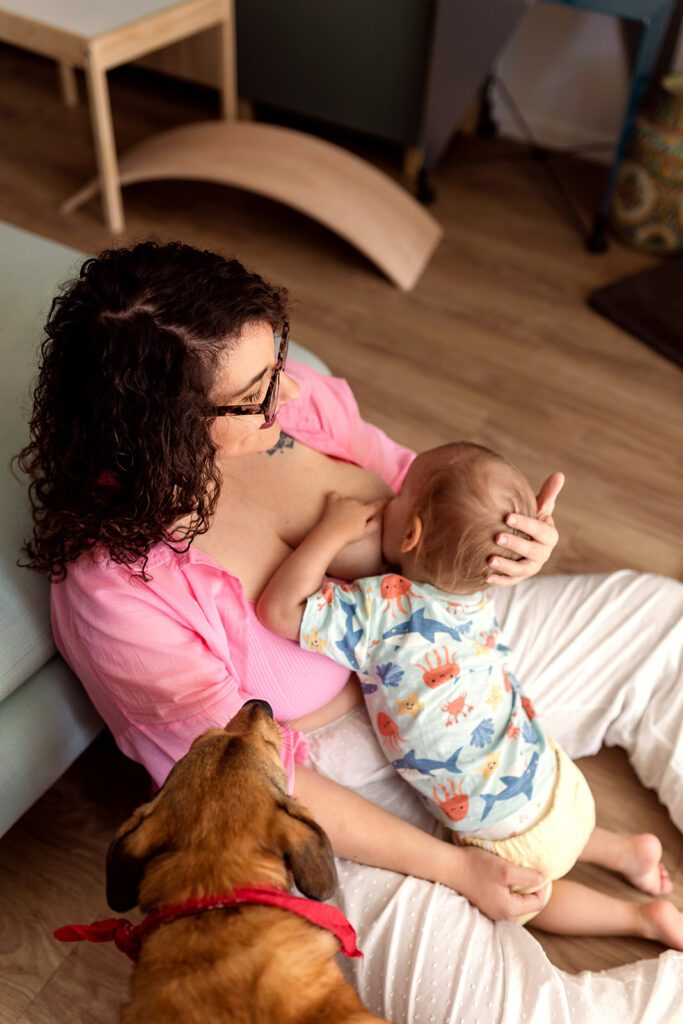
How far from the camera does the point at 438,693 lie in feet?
4.01

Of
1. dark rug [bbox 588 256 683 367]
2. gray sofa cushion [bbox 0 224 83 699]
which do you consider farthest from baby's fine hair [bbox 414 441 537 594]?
dark rug [bbox 588 256 683 367]

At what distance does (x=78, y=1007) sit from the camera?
50.6 inches

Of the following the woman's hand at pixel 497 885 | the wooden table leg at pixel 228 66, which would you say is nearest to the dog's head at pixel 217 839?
the woman's hand at pixel 497 885

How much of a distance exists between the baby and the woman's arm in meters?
0.04

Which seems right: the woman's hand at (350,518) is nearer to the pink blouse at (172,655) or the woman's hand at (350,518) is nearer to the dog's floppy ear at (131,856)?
the pink blouse at (172,655)

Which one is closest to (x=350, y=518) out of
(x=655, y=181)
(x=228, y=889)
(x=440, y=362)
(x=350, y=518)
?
(x=350, y=518)

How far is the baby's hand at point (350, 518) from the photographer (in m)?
1.26

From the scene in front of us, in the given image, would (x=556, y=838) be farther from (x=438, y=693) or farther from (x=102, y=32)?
(x=102, y=32)

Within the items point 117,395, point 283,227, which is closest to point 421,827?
point 117,395

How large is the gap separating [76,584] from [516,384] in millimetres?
1577

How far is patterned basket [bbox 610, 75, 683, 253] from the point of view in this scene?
2.66 meters

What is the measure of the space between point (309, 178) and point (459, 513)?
5.70ft

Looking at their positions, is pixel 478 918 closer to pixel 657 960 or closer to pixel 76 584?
pixel 657 960

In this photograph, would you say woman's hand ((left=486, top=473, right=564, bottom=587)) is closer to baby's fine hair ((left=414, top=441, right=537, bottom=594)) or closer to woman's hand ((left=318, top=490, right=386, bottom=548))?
baby's fine hair ((left=414, top=441, right=537, bottom=594))
